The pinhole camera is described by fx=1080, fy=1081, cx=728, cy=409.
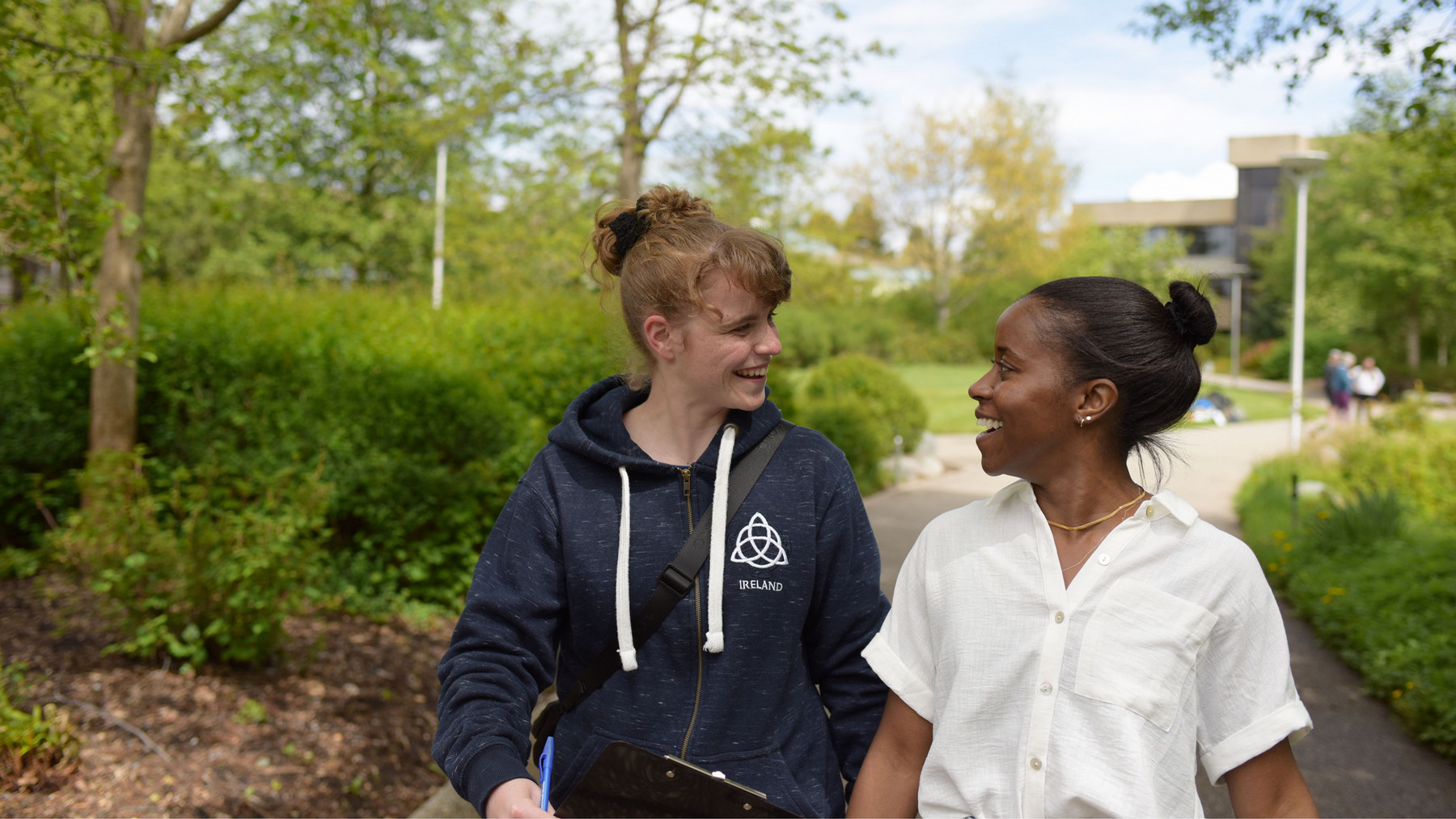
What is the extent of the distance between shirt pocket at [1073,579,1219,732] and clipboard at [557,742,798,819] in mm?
637

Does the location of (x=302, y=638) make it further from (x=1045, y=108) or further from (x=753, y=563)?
(x=1045, y=108)

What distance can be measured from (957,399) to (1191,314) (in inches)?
1037

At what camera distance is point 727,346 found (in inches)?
80.8

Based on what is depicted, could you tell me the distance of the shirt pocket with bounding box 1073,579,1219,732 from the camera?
5.09ft

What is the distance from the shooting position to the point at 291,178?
32.1 metres

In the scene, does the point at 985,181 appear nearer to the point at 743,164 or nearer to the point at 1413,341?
the point at 1413,341

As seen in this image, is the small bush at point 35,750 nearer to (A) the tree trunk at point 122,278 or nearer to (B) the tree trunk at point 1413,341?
(A) the tree trunk at point 122,278

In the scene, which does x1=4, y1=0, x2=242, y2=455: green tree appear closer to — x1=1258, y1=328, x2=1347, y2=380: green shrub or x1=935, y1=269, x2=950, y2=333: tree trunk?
x1=935, y1=269, x2=950, y2=333: tree trunk

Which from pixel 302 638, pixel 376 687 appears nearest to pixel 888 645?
pixel 376 687

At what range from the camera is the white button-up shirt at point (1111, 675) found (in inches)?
61.1

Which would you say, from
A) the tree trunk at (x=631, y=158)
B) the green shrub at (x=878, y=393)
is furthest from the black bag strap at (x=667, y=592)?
the green shrub at (x=878, y=393)

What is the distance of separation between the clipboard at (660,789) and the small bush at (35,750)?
259cm

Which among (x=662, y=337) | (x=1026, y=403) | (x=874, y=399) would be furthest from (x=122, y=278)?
(x=874, y=399)

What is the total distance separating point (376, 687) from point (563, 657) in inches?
123
